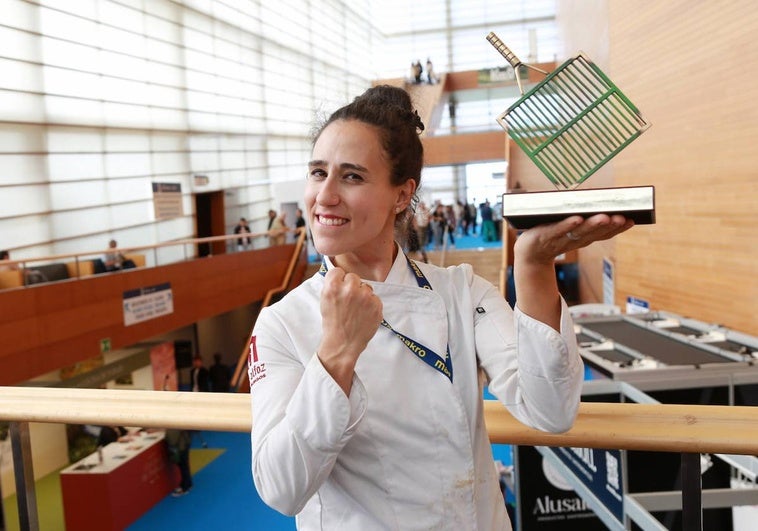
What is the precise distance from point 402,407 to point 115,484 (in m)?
9.33

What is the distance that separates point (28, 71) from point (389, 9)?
2853 centimetres

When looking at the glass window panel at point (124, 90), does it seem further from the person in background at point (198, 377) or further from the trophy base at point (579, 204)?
the trophy base at point (579, 204)

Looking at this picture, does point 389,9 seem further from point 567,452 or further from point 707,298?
point 567,452

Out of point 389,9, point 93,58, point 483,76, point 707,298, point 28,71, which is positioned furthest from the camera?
point 389,9

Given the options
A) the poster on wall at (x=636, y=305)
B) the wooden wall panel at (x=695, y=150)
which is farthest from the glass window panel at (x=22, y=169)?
the poster on wall at (x=636, y=305)

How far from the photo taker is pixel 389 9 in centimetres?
4031

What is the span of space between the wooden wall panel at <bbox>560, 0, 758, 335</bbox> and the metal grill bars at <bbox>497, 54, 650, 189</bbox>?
257 inches

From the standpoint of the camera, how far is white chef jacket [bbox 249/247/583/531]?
46.9 inches

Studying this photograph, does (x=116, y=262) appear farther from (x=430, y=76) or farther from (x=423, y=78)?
(x=423, y=78)

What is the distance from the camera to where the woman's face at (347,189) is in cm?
139

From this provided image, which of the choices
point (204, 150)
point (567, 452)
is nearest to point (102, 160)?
point (204, 150)

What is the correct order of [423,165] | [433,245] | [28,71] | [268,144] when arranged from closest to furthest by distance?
1. [423,165]
2. [28,71]
3. [433,245]
4. [268,144]

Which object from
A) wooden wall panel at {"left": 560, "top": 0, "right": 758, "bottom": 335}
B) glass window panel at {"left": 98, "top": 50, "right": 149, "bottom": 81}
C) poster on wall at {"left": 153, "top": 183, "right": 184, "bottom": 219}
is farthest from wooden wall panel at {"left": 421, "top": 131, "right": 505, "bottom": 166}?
wooden wall panel at {"left": 560, "top": 0, "right": 758, "bottom": 335}

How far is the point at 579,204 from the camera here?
1.06m
